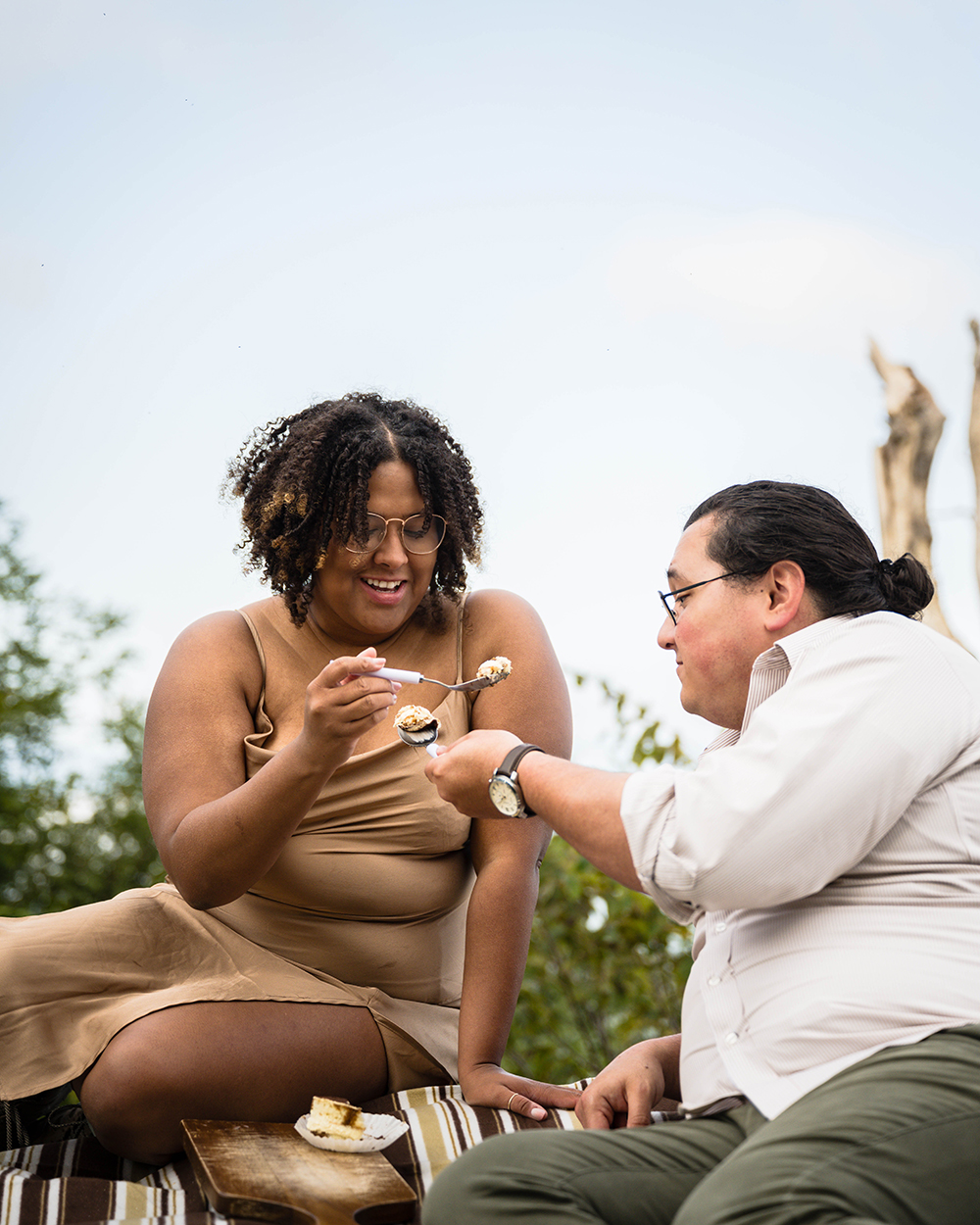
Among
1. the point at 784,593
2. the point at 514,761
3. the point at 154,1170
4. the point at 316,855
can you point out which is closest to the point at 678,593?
the point at 784,593

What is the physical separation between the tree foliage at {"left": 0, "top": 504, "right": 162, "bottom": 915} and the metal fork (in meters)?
6.12

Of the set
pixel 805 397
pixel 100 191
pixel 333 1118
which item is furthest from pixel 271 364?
pixel 333 1118

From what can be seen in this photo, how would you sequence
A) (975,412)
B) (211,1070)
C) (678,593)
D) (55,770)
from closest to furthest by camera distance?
1. (678,593)
2. (211,1070)
3. (975,412)
4. (55,770)

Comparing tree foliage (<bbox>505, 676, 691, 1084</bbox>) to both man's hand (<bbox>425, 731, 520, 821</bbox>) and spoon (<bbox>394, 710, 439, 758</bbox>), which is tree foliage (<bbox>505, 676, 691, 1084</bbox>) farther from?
man's hand (<bbox>425, 731, 520, 821</bbox>)

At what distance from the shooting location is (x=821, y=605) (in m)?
1.93

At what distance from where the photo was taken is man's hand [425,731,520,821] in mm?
1886

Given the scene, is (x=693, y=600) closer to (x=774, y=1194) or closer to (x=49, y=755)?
(x=774, y=1194)

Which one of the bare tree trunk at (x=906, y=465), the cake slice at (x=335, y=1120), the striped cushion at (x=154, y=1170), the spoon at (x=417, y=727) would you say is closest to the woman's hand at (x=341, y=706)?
the spoon at (x=417, y=727)

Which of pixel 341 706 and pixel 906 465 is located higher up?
pixel 906 465

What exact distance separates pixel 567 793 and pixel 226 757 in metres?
1.15

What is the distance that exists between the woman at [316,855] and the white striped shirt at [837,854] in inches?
33.4

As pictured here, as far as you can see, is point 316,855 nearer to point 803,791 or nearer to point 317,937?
point 317,937

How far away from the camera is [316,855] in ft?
8.40

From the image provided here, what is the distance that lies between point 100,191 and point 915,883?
644 cm
